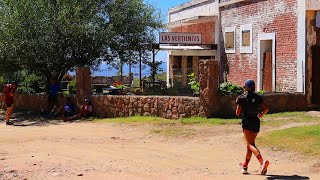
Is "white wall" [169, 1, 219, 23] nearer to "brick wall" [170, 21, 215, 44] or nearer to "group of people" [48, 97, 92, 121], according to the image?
"brick wall" [170, 21, 215, 44]

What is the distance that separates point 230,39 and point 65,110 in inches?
346

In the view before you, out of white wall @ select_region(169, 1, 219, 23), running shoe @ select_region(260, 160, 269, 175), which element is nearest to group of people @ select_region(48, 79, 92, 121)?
white wall @ select_region(169, 1, 219, 23)

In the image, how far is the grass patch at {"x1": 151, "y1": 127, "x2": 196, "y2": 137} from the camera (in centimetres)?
1291

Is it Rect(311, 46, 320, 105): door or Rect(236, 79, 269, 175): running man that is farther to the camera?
Rect(311, 46, 320, 105): door

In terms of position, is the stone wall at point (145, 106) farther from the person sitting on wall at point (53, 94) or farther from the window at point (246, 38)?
the window at point (246, 38)

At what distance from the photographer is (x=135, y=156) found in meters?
10.1

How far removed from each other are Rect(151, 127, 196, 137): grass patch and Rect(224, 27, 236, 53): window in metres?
9.56

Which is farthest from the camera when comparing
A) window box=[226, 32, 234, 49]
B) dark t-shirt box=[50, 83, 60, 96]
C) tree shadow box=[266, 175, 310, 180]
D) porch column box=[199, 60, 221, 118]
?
window box=[226, 32, 234, 49]

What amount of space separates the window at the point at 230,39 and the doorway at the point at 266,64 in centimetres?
232

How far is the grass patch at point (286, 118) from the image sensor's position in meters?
13.8

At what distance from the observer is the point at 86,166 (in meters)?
9.10

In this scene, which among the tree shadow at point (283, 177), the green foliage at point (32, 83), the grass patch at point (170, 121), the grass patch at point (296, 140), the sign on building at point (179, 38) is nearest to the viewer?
the tree shadow at point (283, 177)

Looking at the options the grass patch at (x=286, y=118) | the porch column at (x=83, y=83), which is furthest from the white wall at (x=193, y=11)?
the grass patch at (x=286, y=118)

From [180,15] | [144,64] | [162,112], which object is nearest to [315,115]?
[162,112]
